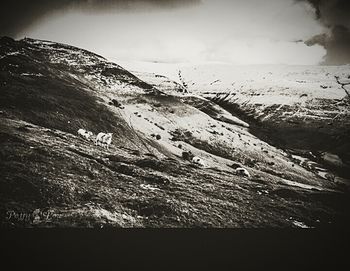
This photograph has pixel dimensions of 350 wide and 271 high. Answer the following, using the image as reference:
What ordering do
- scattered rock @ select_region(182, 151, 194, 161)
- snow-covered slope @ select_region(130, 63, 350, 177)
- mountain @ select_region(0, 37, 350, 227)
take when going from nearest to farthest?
mountain @ select_region(0, 37, 350, 227)
scattered rock @ select_region(182, 151, 194, 161)
snow-covered slope @ select_region(130, 63, 350, 177)

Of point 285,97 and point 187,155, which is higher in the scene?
point 285,97

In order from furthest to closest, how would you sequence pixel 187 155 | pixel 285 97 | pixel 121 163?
pixel 285 97, pixel 187 155, pixel 121 163

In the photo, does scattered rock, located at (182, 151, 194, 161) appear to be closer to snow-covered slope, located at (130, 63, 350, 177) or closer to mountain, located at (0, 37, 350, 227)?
mountain, located at (0, 37, 350, 227)

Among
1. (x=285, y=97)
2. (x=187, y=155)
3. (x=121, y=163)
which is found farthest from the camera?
(x=285, y=97)

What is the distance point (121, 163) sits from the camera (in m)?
13.8

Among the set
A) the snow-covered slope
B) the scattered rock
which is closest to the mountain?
the scattered rock

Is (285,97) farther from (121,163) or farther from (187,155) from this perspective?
(121,163)

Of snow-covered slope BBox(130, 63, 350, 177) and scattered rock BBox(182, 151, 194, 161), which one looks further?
snow-covered slope BBox(130, 63, 350, 177)

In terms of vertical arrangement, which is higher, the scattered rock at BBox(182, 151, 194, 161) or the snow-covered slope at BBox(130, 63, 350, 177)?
the snow-covered slope at BBox(130, 63, 350, 177)

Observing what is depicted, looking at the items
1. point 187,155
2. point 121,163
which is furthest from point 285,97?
point 121,163

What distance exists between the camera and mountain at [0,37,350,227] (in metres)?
11.5

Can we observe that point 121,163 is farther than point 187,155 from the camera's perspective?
No

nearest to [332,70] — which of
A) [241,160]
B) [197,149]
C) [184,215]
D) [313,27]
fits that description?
[313,27]

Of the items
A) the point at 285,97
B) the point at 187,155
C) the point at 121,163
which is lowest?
the point at 187,155
